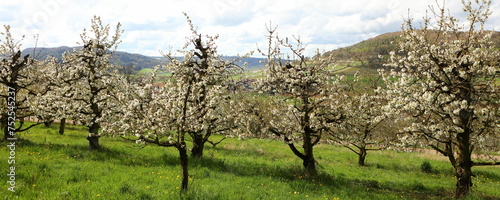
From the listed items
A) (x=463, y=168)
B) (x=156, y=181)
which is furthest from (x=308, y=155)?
(x=156, y=181)

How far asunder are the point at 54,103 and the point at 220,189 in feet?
45.0

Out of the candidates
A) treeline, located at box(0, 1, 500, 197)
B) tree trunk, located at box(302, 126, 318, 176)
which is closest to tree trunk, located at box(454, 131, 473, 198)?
treeline, located at box(0, 1, 500, 197)

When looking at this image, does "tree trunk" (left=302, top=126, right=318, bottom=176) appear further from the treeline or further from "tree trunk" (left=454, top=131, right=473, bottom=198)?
"tree trunk" (left=454, top=131, right=473, bottom=198)

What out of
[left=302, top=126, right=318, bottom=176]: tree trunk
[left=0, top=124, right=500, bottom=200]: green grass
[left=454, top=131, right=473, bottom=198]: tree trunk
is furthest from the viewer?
[left=302, top=126, right=318, bottom=176]: tree trunk

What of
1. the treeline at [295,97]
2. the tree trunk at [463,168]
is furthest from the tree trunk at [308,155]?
the tree trunk at [463,168]

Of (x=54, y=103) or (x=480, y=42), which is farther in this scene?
(x=54, y=103)

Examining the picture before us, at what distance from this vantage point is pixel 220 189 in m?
10.9

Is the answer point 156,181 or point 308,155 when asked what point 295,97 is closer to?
point 308,155

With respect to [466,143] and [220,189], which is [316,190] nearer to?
[220,189]

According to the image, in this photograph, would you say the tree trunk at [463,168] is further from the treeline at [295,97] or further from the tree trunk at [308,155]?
the tree trunk at [308,155]

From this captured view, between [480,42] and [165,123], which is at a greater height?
[480,42]

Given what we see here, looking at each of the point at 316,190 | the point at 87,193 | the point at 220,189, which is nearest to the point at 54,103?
the point at 87,193

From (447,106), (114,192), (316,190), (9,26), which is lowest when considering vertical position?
(316,190)

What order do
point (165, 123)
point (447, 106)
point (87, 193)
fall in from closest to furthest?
point (87, 193) → point (165, 123) → point (447, 106)
